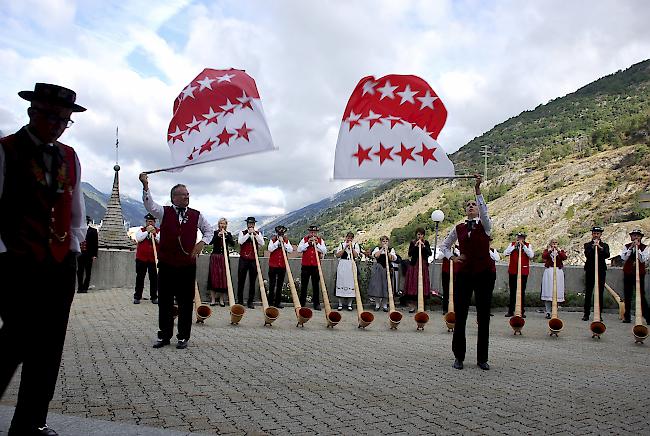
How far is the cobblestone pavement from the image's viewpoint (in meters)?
4.38

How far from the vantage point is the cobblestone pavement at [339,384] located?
4.38 meters

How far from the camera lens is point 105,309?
12.3 metres

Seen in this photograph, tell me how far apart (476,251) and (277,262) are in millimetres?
7728

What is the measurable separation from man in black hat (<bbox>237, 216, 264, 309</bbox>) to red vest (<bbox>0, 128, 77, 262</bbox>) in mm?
9788

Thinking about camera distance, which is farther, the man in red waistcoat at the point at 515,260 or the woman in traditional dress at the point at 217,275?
the woman in traditional dress at the point at 217,275

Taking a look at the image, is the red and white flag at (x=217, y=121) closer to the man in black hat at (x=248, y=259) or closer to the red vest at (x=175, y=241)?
the red vest at (x=175, y=241)

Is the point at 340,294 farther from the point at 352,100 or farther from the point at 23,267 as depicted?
the point at 23,267

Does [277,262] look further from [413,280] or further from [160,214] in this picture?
[160,214]

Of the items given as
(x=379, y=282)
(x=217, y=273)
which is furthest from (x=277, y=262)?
(x=379, y=282)

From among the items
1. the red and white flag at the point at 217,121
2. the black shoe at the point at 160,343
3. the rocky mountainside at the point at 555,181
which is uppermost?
the rocky mountainside at the point at 555,181

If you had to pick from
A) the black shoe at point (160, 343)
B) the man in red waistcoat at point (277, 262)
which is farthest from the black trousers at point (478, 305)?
the man in red waistcoat at point (277, 262)

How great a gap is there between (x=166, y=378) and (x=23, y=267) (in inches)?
100

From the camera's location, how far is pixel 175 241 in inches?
295

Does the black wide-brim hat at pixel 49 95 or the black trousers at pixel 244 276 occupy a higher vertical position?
the black wide-brim hat at pixel 49 95
